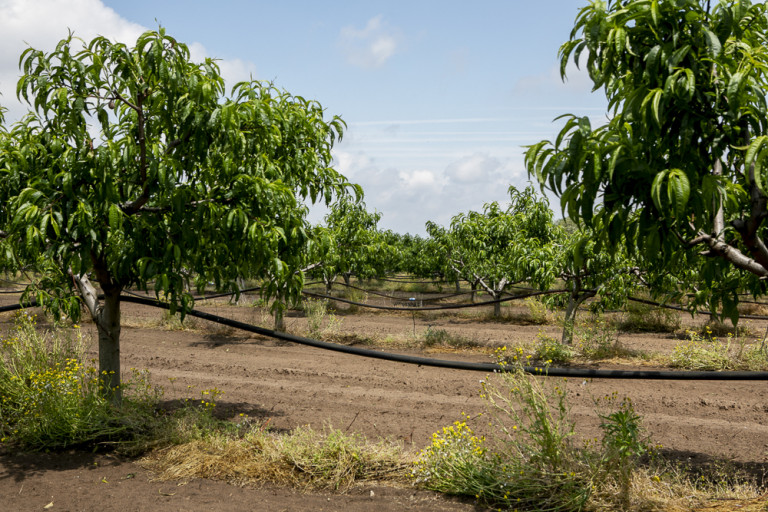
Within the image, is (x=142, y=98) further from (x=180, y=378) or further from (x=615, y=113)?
(x=180, y=378)

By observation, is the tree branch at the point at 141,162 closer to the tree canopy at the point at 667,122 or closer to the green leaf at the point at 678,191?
the tree canopy at the point at 667,122

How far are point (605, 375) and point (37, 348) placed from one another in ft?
16.9

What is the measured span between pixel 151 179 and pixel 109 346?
1.87m

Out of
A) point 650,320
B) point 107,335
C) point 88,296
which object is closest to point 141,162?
point 88,296

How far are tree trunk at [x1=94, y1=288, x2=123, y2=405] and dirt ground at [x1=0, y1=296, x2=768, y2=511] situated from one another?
546mm

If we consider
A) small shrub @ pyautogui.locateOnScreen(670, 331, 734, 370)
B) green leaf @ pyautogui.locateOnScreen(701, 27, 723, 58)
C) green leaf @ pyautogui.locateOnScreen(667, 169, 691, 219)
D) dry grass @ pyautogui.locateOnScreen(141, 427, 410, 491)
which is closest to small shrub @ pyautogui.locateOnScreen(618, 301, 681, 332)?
small shrub @ pyautogui.locateOnScreen(670, 331, 734, 370)

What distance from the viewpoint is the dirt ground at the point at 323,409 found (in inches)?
149

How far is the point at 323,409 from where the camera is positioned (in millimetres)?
6051

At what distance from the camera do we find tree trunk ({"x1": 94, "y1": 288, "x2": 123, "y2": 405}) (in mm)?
4824

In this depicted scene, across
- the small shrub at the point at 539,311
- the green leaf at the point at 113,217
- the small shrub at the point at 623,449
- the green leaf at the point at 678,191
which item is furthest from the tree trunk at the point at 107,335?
the small shrub at the point at 539,311

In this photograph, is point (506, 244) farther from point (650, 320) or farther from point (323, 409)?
point (323, 409)

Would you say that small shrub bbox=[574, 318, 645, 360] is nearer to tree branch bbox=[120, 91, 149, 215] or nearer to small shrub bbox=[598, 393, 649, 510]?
small shrub bbox=[598, 393, 649, 510]

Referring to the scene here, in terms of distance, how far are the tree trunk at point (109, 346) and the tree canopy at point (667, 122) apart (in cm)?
376

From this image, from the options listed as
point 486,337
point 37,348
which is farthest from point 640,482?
point 486,337
